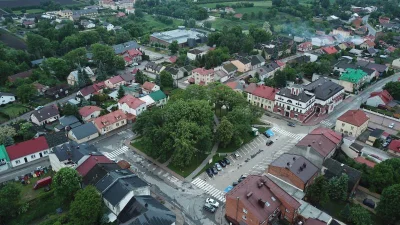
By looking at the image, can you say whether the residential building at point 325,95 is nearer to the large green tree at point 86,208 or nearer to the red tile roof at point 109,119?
the red tile roof at point 109,119

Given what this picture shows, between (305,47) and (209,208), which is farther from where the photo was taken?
(305,47)

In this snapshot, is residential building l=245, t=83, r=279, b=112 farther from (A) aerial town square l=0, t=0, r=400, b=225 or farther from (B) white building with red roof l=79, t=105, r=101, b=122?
(B) white building with red roof l=79, t=105, r=101, b=122

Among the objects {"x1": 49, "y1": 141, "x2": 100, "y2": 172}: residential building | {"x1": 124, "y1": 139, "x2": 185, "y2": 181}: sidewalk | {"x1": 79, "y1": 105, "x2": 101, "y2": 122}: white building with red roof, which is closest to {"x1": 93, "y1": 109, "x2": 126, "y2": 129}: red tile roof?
{"x1": 79, "y1": 105, "x2": 101, "y2": 122}: white building with red roof

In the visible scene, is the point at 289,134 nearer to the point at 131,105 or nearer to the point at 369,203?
the point at 369,203

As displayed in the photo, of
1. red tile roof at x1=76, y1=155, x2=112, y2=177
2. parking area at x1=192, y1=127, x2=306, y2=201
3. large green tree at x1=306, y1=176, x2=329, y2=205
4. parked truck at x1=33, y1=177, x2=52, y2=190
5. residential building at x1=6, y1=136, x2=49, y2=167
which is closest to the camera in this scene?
large green tree at x1=306, y1=176, x2=329, y2=205

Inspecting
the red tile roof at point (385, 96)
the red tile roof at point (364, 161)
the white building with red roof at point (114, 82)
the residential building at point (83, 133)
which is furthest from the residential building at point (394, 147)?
the white building with red roof at point (114, 82)

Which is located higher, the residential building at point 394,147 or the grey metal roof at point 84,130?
the grey metal roof at point 84,130

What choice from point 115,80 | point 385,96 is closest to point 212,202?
point 115,80
